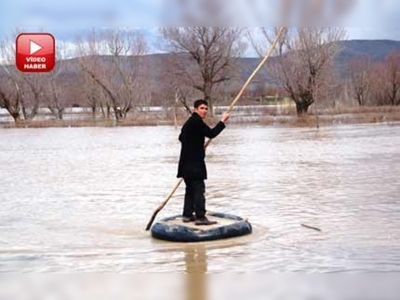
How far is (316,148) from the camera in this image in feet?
80.8

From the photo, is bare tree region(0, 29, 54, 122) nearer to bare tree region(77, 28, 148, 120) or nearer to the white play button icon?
bare tree region(77, 28, 148, 120)

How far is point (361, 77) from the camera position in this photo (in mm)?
69375

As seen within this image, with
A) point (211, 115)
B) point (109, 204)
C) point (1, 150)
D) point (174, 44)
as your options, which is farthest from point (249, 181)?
point (174, 44)

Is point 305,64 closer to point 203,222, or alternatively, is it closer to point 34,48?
point 34,48

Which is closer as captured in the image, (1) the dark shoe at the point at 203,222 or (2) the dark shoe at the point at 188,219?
(1) the dark shoe at the point at 203,222

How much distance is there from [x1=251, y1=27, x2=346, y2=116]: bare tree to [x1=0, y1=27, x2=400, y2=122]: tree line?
0.24 ft

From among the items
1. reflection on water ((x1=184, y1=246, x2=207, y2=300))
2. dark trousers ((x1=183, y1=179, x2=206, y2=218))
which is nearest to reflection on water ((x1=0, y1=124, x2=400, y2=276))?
reflection on water ((x1=184, y1=246, x2=207, y2=300))

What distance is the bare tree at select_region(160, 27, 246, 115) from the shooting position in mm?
55312

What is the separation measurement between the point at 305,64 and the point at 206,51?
8112 millimetres

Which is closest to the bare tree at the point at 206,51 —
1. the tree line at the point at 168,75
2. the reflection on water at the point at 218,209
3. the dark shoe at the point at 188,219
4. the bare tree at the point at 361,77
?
the tree line at the point at 168,75

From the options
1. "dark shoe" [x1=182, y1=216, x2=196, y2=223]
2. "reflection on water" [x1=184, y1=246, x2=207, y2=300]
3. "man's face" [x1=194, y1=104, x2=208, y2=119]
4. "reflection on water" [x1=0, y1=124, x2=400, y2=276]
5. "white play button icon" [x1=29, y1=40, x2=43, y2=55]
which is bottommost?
"reflection on water" [x1=0, y1=124, x2=400, y2=276]

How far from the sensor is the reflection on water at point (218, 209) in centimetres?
743

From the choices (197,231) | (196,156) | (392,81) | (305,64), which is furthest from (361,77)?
(197,231)

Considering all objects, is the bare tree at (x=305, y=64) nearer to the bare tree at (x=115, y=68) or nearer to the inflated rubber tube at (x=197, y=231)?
the bare tree at (x=115, y=68)
